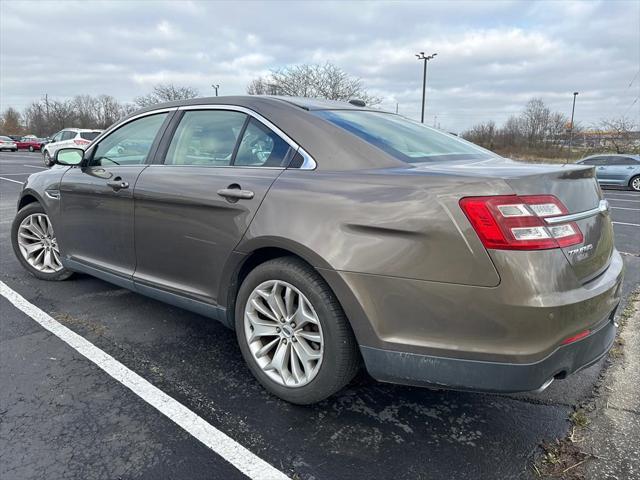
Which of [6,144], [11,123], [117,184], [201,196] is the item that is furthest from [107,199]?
[11,123]

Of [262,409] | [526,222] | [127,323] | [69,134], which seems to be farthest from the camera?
[69,134]

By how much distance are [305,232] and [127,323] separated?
1.97 metres

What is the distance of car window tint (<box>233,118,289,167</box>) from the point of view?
103 inches

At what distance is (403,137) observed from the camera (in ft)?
9.25

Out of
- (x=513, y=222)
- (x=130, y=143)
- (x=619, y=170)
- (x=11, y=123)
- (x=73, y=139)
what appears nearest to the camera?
(x=513, y=222)

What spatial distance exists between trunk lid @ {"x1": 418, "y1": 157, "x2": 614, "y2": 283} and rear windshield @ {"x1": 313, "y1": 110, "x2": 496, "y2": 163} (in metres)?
0.25

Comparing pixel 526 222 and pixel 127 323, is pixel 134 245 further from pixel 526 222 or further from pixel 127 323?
pixel 526 222

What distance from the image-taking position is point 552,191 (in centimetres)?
204

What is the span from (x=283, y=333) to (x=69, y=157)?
2705 mm

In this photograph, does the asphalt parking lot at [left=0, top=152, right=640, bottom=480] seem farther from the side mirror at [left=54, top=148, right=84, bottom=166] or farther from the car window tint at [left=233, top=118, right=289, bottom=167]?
the side mirror at [left=54, top=148, right=84, bottom=166]

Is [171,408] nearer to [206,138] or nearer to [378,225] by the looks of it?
[378,225]

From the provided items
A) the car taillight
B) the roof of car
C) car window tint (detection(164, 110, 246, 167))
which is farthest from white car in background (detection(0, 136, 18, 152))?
the car taillight

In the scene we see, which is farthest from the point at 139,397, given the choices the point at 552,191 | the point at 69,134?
the point at 69,134

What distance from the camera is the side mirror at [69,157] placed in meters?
4.02
